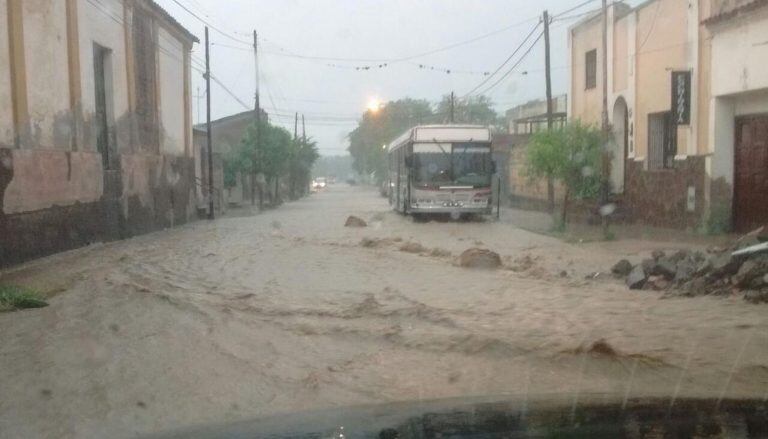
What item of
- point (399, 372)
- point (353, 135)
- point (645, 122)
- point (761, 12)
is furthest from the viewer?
point (353, 135)

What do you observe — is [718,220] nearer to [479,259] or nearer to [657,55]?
[657,55]

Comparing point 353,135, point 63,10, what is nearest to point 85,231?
point 63,10

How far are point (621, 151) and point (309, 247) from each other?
11019 millimetres

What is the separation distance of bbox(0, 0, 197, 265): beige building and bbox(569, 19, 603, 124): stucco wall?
13614 mm

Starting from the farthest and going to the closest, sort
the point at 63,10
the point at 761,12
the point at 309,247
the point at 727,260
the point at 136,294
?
the point at 309,247, the point at 63,10, the point at 761,12, the point at 136,294, the point at 727,260

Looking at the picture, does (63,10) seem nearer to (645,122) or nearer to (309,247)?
(309,247)

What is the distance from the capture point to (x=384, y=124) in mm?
93250

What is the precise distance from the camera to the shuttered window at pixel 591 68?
91.0 ft

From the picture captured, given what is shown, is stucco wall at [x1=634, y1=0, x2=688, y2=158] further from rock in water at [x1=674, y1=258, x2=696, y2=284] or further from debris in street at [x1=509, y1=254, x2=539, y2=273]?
rock in water at [x1=674, y1=258, x2=696, y2=284]

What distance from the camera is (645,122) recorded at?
2362 cm

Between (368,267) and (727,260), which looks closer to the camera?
(727,260)

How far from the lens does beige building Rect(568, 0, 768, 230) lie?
18.0 meters

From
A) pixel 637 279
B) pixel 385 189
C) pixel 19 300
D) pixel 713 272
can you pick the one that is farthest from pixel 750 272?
pixel 385 189

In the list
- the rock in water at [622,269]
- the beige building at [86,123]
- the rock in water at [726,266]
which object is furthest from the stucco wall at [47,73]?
the rock in water at [726,266]
